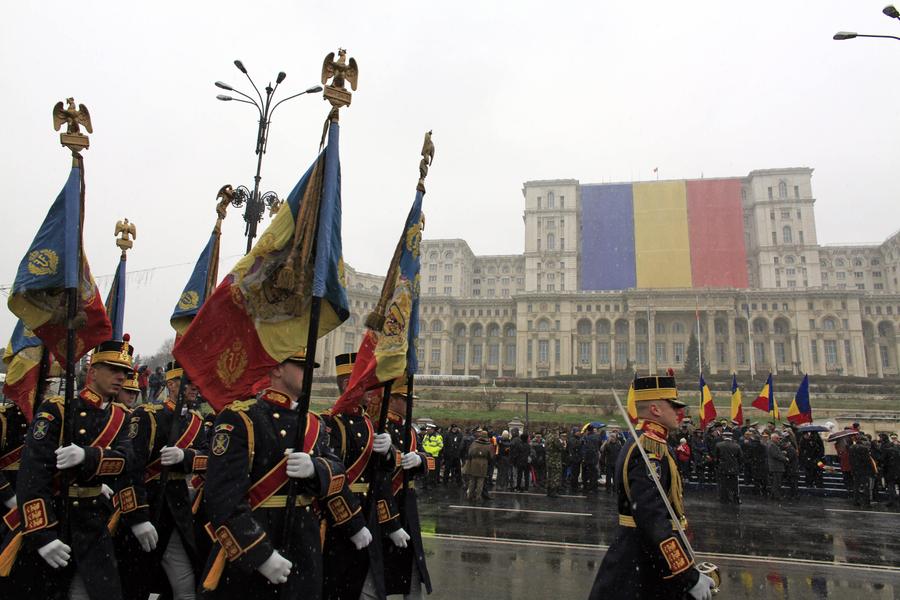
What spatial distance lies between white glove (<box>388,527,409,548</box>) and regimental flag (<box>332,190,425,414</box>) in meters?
1.00

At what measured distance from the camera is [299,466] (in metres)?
3.17

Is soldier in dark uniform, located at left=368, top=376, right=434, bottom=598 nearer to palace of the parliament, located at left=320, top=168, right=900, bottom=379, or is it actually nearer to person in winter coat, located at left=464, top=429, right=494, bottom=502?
→ person in winter coat, located at left=464, top=429, right=494, bottom=502

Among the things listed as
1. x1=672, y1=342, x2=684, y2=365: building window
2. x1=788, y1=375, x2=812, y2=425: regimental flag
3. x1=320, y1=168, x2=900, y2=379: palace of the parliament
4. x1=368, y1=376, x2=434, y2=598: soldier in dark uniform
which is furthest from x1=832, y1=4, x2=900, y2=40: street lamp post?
x1=672, y1=342, x2=684, y2=365: building window

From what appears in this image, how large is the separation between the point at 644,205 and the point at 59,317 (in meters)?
86.6

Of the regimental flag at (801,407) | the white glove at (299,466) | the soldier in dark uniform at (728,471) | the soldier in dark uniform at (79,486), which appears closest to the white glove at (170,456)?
the soldier in dark uniform at (79,486)

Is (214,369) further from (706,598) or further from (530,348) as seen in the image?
(530,348)

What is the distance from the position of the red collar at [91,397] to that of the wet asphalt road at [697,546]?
3.97 metres

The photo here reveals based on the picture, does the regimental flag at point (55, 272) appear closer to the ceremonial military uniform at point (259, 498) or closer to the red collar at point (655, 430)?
the ceremonial military uniform at point (259, 498)

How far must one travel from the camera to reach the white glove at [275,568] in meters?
2.98

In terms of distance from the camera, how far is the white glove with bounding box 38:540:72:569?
11.2 feet

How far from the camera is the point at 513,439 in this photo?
55.8ft

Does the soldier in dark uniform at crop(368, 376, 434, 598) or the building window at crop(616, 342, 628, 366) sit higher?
the building window at crop(616, 342, 628, 366)

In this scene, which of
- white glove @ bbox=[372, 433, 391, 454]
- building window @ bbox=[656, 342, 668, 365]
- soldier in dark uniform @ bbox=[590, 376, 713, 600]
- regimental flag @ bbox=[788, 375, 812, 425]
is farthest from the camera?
building window @ bbox=[656, 342, 668, 365]

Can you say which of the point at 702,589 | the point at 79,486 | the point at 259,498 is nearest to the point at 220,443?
the point at 259,498
